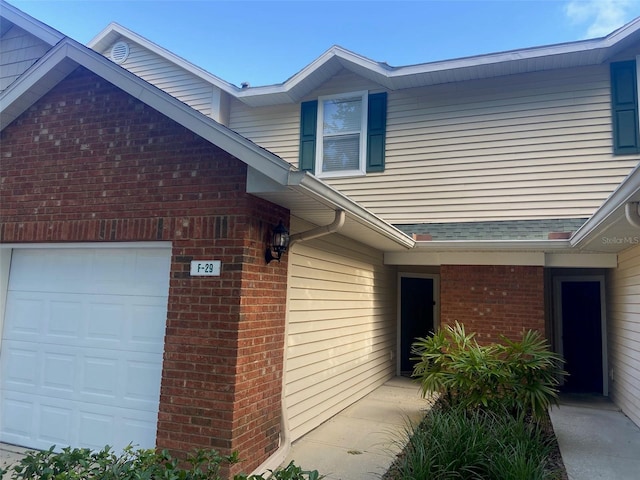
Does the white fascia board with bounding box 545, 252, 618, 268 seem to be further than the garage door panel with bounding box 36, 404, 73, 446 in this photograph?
Yes

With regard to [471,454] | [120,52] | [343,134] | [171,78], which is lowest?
[471,454]

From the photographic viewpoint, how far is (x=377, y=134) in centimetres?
853

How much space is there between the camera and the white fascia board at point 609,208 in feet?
11.0

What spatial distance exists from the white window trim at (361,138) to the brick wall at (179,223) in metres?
4.12

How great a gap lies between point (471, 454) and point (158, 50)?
10445 mm

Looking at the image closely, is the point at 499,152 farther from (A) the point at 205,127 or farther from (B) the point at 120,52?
(B) the point at 120,52

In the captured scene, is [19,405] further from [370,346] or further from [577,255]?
[577,255]

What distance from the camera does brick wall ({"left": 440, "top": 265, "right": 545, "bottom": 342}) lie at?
7566 mm

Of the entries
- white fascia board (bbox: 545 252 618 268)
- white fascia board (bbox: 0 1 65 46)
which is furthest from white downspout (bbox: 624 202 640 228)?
white fascia board (bbox: 0 1 65 46)

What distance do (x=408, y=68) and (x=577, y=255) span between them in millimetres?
4314

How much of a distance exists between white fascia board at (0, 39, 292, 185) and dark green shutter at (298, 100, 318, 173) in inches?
182

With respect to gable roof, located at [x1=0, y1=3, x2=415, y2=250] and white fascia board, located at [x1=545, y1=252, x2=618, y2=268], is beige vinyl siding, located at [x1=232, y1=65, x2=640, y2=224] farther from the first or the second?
gable roof, located at [x1=0, y1=3, x2=415, y2=250]

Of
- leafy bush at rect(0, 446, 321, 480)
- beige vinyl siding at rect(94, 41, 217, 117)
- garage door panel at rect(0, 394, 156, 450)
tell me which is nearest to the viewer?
leafy bush at rect(0, 446, 321, 480)

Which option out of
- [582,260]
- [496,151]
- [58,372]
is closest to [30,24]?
[58,372]
